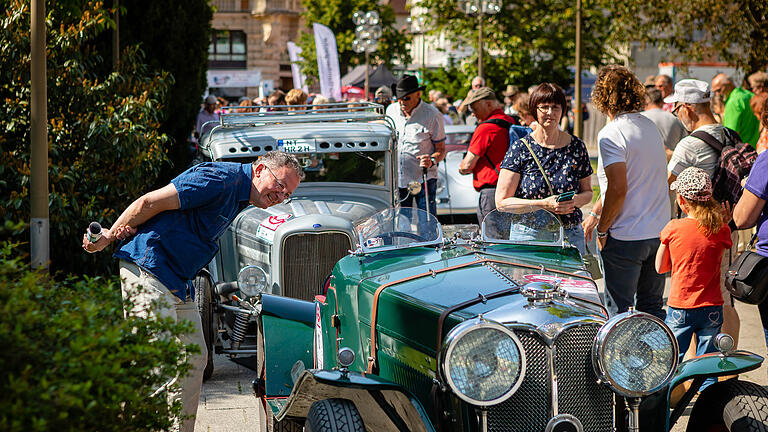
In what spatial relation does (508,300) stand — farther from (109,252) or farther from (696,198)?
(109,252)

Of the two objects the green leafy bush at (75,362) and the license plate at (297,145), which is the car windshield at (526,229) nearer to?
the green leafy bush at (75,362)

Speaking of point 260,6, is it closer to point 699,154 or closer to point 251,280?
point 251,280

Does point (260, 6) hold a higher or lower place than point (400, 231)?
higher

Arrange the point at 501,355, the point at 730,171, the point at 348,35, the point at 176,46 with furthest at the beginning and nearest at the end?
1. the point at 348,35
2. the point at 176,46
3. the point at 730,171
4. the point at 501,355

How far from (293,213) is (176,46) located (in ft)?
19.4

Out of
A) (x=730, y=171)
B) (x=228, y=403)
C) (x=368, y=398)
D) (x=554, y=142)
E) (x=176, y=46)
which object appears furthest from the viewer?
(x=176, y=46)

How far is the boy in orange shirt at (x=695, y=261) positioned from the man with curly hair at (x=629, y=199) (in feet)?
0.31

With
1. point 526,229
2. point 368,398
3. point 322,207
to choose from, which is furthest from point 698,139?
point 368,398

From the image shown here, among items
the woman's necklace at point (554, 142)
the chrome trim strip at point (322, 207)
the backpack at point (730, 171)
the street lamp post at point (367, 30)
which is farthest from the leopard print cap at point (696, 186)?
the street lamp post at point (367, 30)

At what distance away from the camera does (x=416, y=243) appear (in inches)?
174

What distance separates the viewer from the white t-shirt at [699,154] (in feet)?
21.0

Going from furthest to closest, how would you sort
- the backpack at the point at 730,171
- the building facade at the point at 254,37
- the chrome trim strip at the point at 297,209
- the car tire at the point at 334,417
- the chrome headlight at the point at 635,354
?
1. the building facade at the point at 254,37
2. the chrome trim strip at the point at 297,209
3. the backpack at the point at 730,171
4. the car tire at the point at 334,417
5. the chrome headlight at the point at 635,354

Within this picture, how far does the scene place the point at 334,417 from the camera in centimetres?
343

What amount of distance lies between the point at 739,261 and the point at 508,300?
2045 mm
